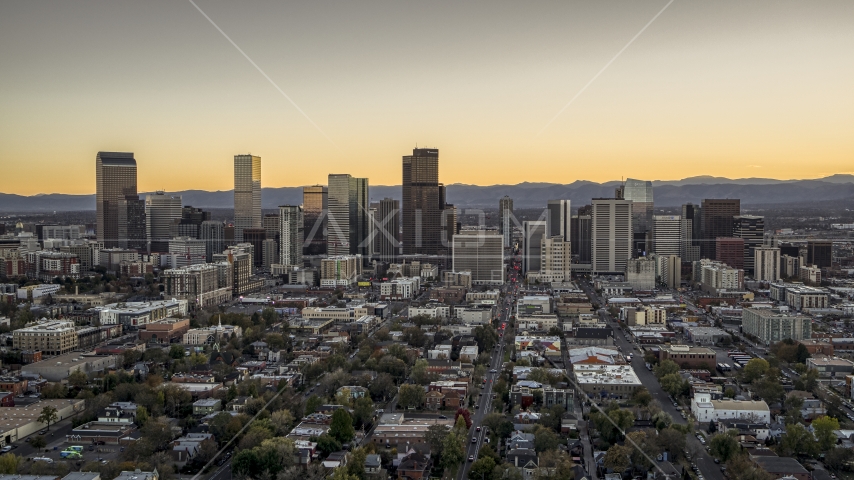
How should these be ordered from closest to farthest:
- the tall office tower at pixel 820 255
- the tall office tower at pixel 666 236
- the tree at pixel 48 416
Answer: the tree at pixel 48 416
the tall office tower at pixel 820 255
the tall office tower at pixel 666 236

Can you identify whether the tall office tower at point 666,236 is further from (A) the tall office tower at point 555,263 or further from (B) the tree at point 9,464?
(B) the tree at point 9,464

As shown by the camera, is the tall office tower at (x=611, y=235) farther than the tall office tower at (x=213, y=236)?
No

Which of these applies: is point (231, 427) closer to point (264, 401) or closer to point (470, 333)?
point (264, 401)

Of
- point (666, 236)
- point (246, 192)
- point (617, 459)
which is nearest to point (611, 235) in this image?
point (666, 236)

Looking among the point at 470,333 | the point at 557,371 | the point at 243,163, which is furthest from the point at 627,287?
the point at 243,163

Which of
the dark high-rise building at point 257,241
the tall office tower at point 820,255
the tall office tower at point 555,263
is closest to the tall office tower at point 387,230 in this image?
the dark high-rise building at point 257,241

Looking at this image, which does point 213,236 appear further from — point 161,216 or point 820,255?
point 820,255
